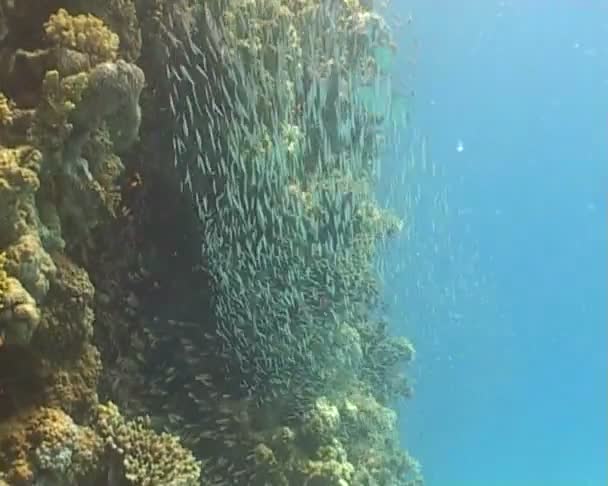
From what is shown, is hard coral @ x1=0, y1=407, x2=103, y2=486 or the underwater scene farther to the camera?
the underwater scene

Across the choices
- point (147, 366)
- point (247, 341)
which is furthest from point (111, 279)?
point (247, 341)

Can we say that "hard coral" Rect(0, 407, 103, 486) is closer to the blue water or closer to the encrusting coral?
the encrusting coral

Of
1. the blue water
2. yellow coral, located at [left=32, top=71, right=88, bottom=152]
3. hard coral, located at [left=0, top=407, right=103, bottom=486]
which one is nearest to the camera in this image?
hard coral, located at [left=0, top=407, right=103, bottom=486]

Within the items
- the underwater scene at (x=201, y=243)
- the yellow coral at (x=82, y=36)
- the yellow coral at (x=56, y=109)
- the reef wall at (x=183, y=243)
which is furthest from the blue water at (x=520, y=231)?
the yellow coral at (x=56, y=109)

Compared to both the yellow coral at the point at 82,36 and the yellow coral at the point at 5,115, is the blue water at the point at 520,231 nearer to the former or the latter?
the yellow coral at the point at 82,36

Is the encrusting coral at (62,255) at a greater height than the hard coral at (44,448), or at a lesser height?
greater

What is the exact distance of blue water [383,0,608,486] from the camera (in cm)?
5322

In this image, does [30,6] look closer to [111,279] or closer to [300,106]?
[111,279]

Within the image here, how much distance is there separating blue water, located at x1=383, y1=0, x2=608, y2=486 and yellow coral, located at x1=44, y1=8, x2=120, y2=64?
39216 millimetres

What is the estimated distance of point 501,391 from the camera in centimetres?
7362

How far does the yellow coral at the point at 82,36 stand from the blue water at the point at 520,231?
129ft

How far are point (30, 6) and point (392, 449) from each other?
8346mm

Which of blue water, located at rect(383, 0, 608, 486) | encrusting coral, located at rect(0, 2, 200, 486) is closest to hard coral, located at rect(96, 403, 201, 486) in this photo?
encrusting coral, located at rect(0, 2, 200, 486)

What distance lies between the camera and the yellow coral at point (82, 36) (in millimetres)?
5180
